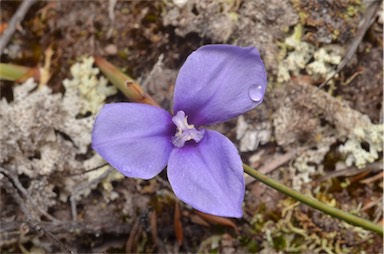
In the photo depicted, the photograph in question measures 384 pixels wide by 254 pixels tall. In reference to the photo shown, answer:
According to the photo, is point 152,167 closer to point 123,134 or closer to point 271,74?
point 123,134

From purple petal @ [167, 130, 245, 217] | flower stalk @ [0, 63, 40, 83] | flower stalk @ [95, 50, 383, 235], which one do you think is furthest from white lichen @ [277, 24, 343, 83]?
flower stalk @ [0, 63, 40, 83]

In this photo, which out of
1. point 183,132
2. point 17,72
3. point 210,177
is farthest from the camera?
point 17,72

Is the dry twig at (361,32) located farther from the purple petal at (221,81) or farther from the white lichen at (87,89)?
the white lichen at (87,89)

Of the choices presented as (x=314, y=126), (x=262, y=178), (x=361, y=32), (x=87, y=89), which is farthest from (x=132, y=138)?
(x=361, y=32)

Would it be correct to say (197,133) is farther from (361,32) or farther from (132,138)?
(361,32)

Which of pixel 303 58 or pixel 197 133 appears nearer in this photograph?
pixel 197 133

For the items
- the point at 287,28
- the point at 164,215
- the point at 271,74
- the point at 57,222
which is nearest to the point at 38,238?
the point at 57,222

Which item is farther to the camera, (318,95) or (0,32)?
(0,32)
